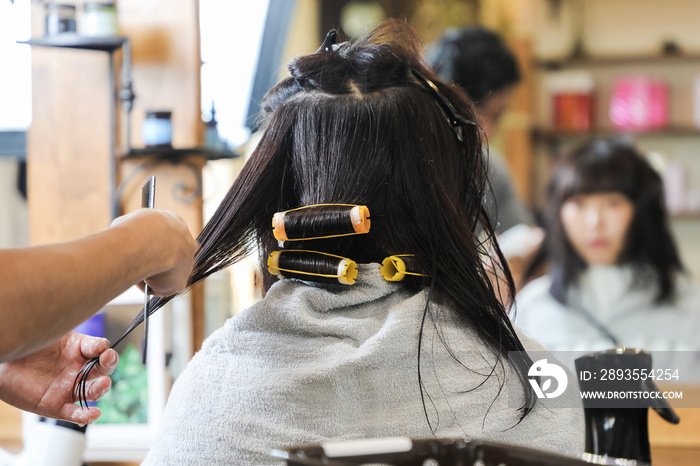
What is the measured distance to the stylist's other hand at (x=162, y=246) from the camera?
591 mm

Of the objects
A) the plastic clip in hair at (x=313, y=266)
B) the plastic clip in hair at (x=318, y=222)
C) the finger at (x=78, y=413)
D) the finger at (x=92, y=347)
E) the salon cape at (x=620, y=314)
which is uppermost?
the plastic clip in hair at (x=318, y=222)

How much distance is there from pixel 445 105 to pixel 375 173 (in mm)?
125

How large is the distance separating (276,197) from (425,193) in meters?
0.19

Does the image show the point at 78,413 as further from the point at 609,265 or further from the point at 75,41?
the point at 609,265

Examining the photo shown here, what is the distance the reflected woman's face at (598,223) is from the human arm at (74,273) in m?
1.64

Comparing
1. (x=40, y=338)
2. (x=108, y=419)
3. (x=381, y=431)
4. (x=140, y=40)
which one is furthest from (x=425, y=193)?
(x=140, y=40)

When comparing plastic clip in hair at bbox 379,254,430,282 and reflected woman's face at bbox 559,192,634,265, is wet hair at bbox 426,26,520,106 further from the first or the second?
plastic clip in hair at bbox 379,254,430,282

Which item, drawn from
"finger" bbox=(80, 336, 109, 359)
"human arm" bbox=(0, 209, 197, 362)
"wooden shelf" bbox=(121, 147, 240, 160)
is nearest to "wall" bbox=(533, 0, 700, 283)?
"wooden shelf" bbox=(121, 147, 240, 160)

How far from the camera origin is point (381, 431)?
79cm

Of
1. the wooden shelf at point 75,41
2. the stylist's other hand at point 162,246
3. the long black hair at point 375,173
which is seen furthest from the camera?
the wooden shelf at point 75,41

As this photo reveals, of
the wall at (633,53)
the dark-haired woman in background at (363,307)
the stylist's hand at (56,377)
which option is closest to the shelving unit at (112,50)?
the dark-haired woman in background at (363,307)

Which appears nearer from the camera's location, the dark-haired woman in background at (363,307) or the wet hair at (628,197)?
the dark-haired woman in background at (363,307)

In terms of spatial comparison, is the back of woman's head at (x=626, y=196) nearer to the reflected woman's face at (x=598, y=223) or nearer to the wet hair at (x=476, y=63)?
the reflected woman's face at (x=598, y=223)

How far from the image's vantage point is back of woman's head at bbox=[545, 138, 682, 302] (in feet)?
6.70
